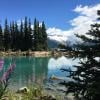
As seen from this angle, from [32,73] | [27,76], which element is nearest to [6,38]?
[32,73]

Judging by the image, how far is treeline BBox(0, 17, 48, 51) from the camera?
4562 inches

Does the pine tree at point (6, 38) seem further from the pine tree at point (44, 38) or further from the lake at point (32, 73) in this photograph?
the lake at point (32, 73)

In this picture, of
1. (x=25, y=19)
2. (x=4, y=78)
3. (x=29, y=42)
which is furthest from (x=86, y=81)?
(x=25, y=19)

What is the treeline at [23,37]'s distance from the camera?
115875mm

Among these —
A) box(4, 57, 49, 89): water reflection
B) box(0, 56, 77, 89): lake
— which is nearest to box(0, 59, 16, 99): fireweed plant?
box(0, 56, 77, 89): lake

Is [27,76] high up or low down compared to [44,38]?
down

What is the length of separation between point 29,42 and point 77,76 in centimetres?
10641

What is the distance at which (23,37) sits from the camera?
11762 cm

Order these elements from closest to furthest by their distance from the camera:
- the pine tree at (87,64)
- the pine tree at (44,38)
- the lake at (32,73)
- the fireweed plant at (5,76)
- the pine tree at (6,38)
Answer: the fireweed plant at (5,76) → the pine tree at (87,64) → the lake at (32,73) → the pine tree at (6,38) → the pine tree at (44,38)

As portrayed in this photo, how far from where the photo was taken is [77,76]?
978cm

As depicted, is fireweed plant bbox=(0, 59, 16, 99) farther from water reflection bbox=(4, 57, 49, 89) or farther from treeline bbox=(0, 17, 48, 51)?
treeline bbox=(0, 17, 48, 51)

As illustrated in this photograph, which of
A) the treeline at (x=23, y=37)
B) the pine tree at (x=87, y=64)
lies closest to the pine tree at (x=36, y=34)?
the treeline at (x=23, y=37)

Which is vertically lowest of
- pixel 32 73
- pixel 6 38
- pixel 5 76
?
pixel 32 73

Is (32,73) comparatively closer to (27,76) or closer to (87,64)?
(27,76)
